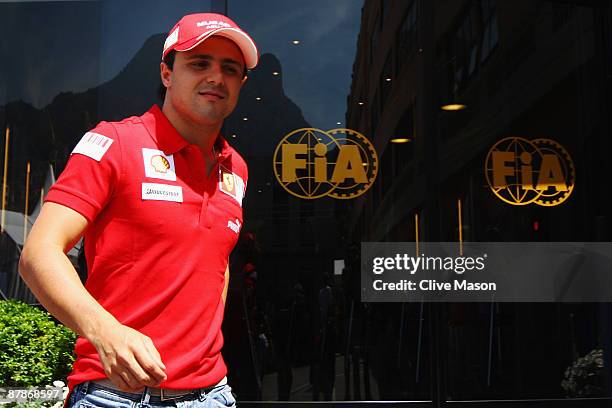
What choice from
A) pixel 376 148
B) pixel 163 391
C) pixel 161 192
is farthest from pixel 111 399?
pixel 376 148

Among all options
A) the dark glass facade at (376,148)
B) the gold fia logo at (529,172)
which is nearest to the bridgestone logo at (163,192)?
the dark glass facade at (376,148)

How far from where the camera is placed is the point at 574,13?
18.5ft

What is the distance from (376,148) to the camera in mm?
5398

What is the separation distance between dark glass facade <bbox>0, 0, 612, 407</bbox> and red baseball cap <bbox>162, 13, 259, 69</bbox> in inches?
147

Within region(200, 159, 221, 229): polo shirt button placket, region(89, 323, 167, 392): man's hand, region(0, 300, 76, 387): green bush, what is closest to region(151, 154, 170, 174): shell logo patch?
region(200, 159, 221, 229): polo shirt button placket

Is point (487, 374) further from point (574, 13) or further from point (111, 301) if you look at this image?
point (111, 301)

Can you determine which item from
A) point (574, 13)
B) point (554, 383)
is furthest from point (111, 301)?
point (574, 13)

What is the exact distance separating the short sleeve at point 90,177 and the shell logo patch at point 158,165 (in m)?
0.06

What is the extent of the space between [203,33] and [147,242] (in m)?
0.48

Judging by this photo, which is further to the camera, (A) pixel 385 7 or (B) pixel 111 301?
(A) pixel 385 7

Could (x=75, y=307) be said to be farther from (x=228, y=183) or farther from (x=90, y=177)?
(x=228, y=183)

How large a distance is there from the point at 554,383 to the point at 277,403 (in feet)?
7.24

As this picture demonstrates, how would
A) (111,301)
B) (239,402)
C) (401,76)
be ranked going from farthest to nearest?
(401,76)
(239,402)
(111,301)

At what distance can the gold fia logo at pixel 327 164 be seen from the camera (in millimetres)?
5352
